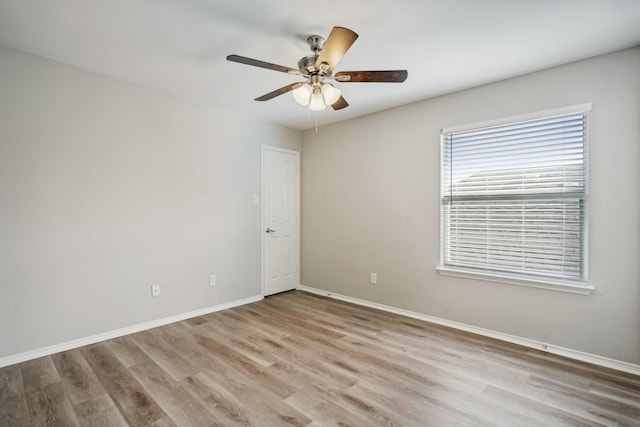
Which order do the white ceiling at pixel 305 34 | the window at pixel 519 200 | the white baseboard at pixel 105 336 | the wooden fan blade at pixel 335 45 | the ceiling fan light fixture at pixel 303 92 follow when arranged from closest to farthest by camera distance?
1. the wooden fan blade at pixel 335 45
2. the white ceiling at pixel 305 34
3. the ceiling fan light fixture at pixel 303 92
4. the white baseboard at pixel 105 336
5. the window at pixel 519 200

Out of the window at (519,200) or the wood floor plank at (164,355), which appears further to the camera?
the window at (519,200)

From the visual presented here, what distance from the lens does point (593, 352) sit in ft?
8.15

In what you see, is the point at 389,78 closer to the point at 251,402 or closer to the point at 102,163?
the point at 251,402

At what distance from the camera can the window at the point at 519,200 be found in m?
2.58

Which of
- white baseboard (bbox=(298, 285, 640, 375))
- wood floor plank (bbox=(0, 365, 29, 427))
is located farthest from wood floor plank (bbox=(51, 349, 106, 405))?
white baseboard (bbox=(298, 285, 640, 375))

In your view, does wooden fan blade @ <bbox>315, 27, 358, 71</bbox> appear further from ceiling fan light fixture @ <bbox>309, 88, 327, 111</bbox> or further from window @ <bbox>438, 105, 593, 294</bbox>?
window @ <bbox>438, 105, 593, 294</bbox>

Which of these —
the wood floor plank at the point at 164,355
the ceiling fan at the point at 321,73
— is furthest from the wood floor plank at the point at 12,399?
the ceiling fan at the point at 321,73

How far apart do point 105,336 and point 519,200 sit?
406cm

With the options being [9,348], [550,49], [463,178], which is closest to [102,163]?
[9,348]

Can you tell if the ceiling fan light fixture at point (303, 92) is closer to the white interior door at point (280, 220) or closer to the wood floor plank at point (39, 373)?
the white interior door at point (280, 220)

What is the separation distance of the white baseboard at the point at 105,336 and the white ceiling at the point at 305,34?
2.43 metres

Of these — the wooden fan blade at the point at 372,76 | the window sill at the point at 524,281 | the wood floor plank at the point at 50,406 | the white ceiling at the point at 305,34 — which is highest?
the white ceiling at the point at 305,34

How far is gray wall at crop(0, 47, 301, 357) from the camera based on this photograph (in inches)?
97.6

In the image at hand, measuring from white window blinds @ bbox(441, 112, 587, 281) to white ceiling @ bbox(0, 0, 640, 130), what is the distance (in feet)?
1.98
